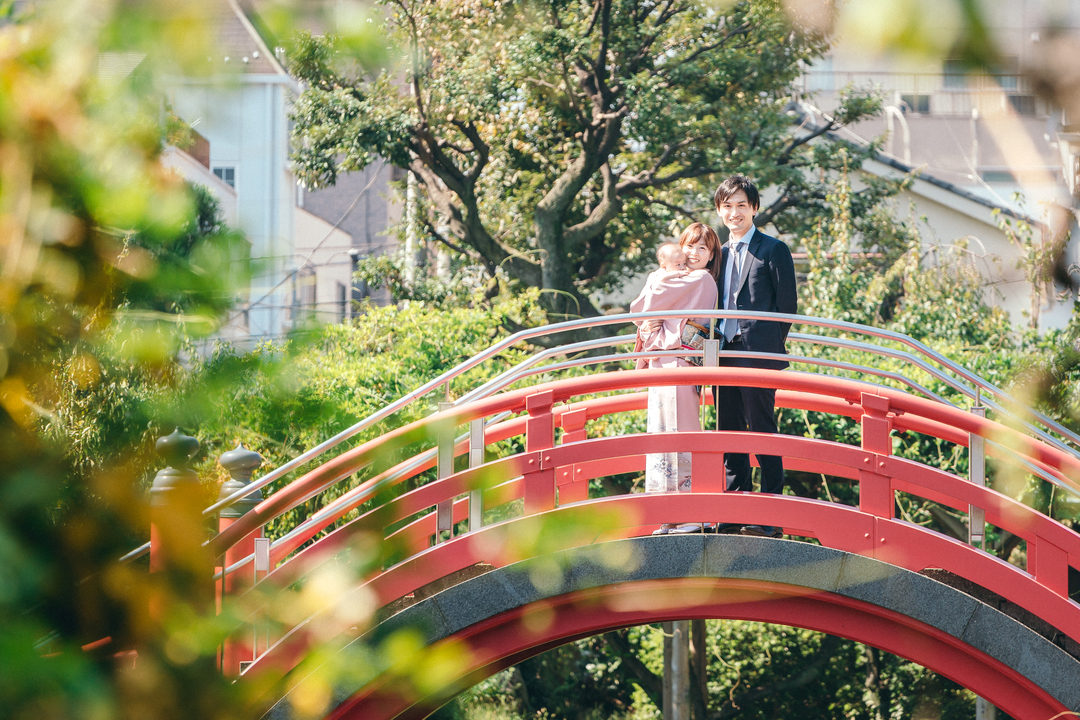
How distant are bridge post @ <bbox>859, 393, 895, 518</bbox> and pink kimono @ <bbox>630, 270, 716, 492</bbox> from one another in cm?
81

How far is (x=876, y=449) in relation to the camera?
13.8 feet

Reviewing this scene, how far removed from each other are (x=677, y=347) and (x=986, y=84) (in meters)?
4.16

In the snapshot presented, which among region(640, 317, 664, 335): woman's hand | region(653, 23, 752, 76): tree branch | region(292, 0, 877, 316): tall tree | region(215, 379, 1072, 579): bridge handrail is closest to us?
region(215, 379, 1072, 579): bridge handrail

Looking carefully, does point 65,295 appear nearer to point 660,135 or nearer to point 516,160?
point 660,135

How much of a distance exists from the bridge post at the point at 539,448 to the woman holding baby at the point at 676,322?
2.10ft

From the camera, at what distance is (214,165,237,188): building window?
0.76m

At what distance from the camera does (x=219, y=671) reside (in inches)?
32.6

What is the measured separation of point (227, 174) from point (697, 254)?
407cm

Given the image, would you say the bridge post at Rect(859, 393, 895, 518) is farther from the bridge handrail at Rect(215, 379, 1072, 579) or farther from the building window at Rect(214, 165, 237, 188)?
the building window at Rect(214, 165, 237, 188)

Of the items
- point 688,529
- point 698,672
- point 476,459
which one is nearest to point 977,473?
point 688,529

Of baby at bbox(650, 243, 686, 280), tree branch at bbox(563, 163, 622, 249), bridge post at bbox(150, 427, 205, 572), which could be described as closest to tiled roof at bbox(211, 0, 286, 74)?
bridge post at bbox(150, 427, 205, 572)

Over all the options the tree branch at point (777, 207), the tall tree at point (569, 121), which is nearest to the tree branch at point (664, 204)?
the tall tree at point (569, 121)

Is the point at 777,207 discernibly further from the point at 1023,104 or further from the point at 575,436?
the point at 1023,104

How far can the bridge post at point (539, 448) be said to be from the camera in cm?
427
